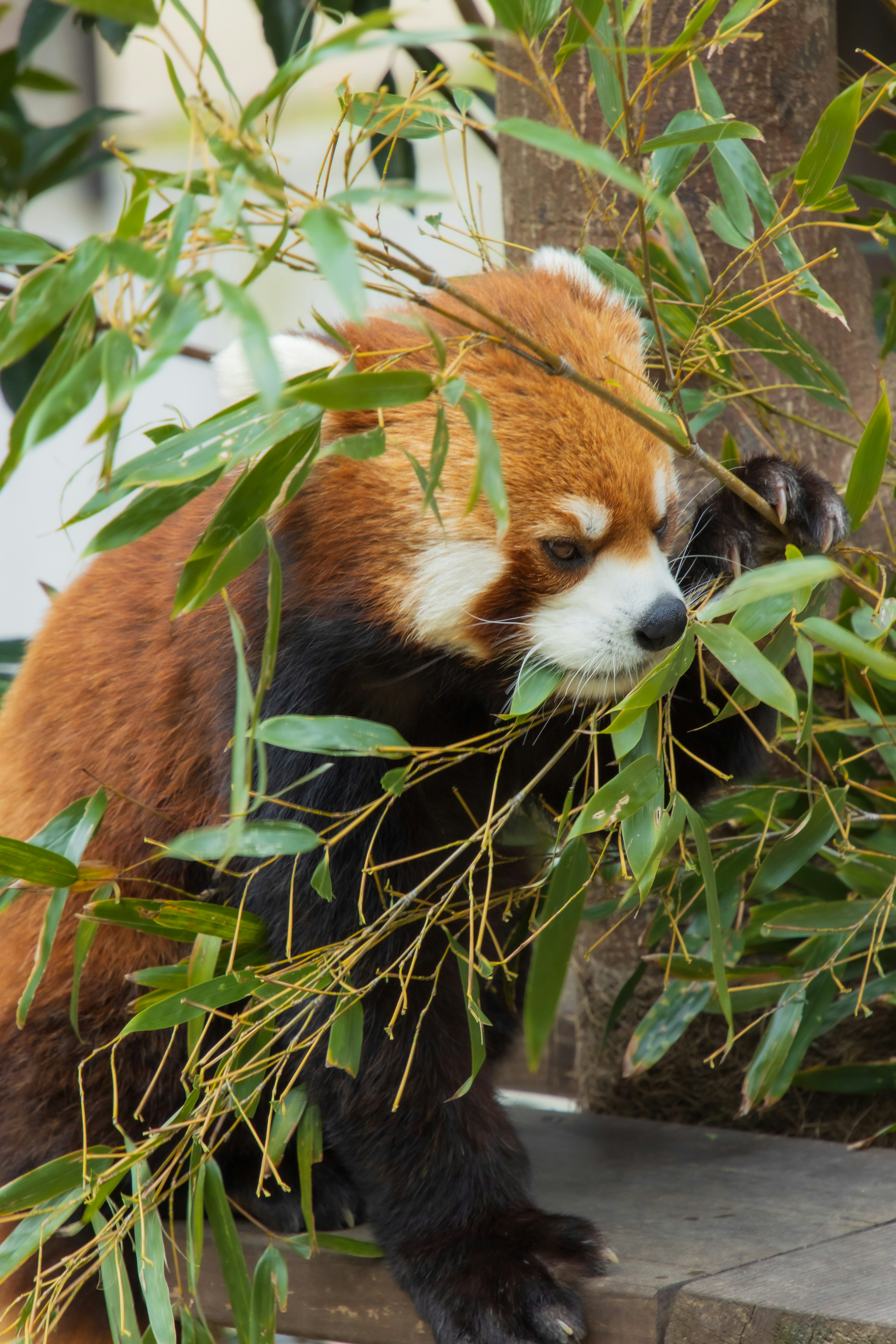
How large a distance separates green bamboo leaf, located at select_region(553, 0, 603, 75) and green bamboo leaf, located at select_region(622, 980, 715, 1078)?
1.20 m

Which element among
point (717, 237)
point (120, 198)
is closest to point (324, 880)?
point (717, 237)

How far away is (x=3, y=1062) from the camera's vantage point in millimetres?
1706

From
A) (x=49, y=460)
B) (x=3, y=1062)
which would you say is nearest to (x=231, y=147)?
(x=3, y=1062)

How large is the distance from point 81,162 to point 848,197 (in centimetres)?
227

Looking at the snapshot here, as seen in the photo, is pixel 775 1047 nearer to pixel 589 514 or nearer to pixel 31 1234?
pixel 589 514

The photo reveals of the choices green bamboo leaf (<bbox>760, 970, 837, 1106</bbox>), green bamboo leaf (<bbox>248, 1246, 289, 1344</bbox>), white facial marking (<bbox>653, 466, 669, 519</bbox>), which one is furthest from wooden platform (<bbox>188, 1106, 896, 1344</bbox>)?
white facial marking (<bbox>653, 466, 669, 519</bbox>)

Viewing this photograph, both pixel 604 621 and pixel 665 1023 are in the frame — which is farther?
pixel 665 1023

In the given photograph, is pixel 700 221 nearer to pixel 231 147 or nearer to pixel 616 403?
pixel 616 403

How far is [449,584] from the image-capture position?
1.48 metres

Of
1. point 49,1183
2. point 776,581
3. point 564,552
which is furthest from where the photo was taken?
point 564,552

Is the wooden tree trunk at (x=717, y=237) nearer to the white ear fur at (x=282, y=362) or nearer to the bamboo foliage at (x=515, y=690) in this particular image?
the bamboo foliage at (x=515, y=690)

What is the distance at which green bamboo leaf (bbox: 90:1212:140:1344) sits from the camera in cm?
125

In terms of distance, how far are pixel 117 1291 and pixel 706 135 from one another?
53.3 inches

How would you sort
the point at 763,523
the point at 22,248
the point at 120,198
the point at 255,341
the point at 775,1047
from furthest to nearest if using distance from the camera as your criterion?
the point at 120,198
the point at 775,1047
the point at 763,523
the point at 22,248
the point at 255,341
